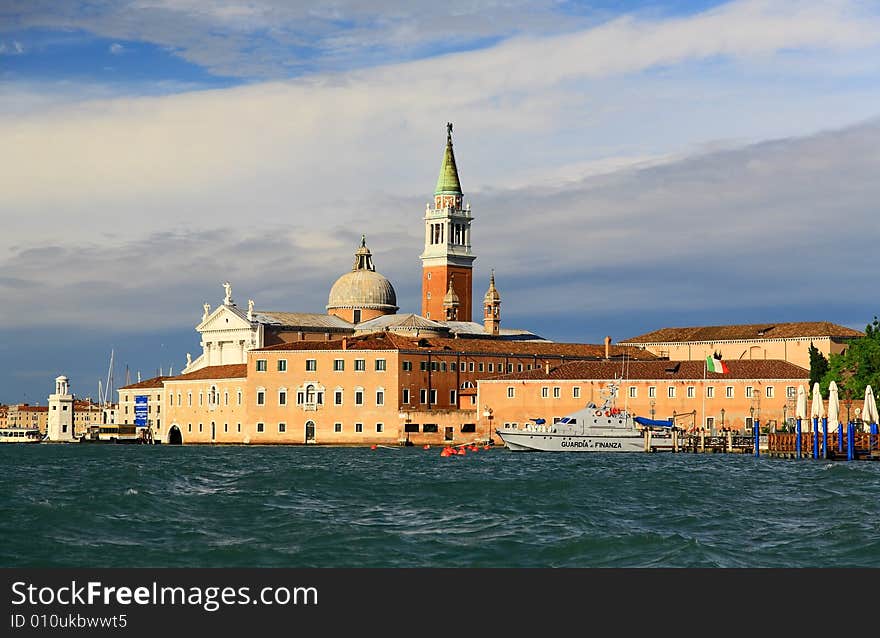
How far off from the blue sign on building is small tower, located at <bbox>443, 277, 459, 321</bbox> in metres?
22.0

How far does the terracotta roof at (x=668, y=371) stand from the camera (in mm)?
74438

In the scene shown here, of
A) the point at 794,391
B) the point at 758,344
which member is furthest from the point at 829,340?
the point at 794,391

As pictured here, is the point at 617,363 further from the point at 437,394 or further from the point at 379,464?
the point at 379,464

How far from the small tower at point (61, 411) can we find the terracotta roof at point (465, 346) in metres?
35.9

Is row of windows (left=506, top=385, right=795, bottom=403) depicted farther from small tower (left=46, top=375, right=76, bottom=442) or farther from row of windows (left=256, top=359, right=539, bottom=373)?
small tower (left=46, top=375, right=76, bottom=442)

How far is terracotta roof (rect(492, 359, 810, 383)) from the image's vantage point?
74.4m

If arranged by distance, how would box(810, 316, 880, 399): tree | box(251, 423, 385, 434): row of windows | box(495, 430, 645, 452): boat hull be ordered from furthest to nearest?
box(251, 423, 385, 434): row of windows, box(495, 430, 645, 452): boat hull, box(810, 316, 880, 399): tree

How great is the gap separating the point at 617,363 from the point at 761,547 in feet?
190

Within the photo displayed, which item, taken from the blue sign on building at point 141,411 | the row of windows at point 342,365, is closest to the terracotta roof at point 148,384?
the blue sign on building at point 141,411

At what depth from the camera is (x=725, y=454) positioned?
64.3 metres

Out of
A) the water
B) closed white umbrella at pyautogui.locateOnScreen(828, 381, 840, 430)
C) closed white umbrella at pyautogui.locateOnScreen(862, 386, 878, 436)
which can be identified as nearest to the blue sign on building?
closed white umbrella at pyautogui.locateOnScreen(828, 381, 840, 430)

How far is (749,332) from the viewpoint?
89000 mm

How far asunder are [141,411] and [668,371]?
43.6m

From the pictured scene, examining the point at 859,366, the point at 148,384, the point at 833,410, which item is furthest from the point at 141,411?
the point at 833,410
